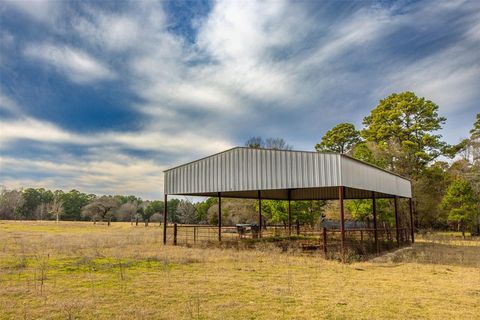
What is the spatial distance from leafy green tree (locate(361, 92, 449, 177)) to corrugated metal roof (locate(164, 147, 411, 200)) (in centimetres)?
1396

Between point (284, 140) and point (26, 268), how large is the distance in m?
48.5

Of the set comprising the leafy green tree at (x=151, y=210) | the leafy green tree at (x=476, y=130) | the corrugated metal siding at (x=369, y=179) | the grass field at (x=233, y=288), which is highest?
the leafy green tree at (x=476, y=130)

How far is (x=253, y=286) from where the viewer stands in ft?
30.4

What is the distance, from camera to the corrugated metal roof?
1489cm

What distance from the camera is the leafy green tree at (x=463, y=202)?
90.9ft

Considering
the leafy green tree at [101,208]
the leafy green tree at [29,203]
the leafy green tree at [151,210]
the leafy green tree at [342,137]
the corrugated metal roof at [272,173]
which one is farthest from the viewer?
the leafy green tree at [151,210]

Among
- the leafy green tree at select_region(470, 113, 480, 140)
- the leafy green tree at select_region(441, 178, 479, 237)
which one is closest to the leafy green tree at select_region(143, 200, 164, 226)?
the leafy green tree at select_region(470, 113, 480, 140)

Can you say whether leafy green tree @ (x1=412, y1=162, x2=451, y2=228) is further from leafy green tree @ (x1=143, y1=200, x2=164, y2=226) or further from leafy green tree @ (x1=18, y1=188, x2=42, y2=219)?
leafy green tree @ (x1=18, y1=188, x2=42, y2=219)

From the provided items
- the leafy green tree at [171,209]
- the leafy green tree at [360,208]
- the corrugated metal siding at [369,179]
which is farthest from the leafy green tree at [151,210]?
the corrugated metal siding at [369,179]

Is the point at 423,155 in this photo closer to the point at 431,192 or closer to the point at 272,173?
the point at 431,192

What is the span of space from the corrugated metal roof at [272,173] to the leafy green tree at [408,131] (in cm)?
1396

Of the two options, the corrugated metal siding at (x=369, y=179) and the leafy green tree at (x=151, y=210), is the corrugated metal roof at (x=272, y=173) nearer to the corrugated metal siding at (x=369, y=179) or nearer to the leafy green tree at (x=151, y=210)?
the corrugated metal siding at (x=369, y=179)

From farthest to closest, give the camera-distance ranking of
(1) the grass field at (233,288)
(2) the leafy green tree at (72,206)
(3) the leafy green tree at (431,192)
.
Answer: (2) the leafy green tree at (72,206) → (3) the leafy green tree at (431,192) → (1) the grass field at (233,288)

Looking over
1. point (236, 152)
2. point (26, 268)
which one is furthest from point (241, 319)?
point (236, 152)
